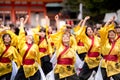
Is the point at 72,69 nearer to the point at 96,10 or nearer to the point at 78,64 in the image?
the point at 78,64

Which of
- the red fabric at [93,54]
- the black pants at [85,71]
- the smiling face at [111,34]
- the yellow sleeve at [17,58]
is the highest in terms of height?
the smiling face at [111,34]

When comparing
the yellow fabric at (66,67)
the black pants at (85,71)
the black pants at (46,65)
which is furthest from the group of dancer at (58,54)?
the black pants at (46,65)

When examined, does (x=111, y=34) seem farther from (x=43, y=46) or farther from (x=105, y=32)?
(x=43, y=46)

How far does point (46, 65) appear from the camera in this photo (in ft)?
46.7

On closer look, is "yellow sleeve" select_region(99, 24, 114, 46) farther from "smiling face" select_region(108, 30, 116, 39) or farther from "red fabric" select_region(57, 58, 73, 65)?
"red fabric" select_region(57, 58, 73, 65)

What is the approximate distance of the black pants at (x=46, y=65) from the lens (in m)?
14.1

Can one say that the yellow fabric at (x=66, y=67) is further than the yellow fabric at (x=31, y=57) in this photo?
No

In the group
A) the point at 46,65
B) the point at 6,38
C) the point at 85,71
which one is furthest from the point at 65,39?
→ the point at 46,65

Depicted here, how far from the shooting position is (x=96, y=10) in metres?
27.0

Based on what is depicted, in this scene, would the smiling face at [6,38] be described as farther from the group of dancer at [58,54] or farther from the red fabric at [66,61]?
the red fabric at [66,61]

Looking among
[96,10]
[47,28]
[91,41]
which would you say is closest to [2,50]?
[91,41]

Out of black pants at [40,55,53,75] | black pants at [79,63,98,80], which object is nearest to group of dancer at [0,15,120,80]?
black pants at [79,63,98,80]

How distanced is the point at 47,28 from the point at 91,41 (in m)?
3.18

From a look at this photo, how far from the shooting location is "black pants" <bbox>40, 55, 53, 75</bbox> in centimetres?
1407
